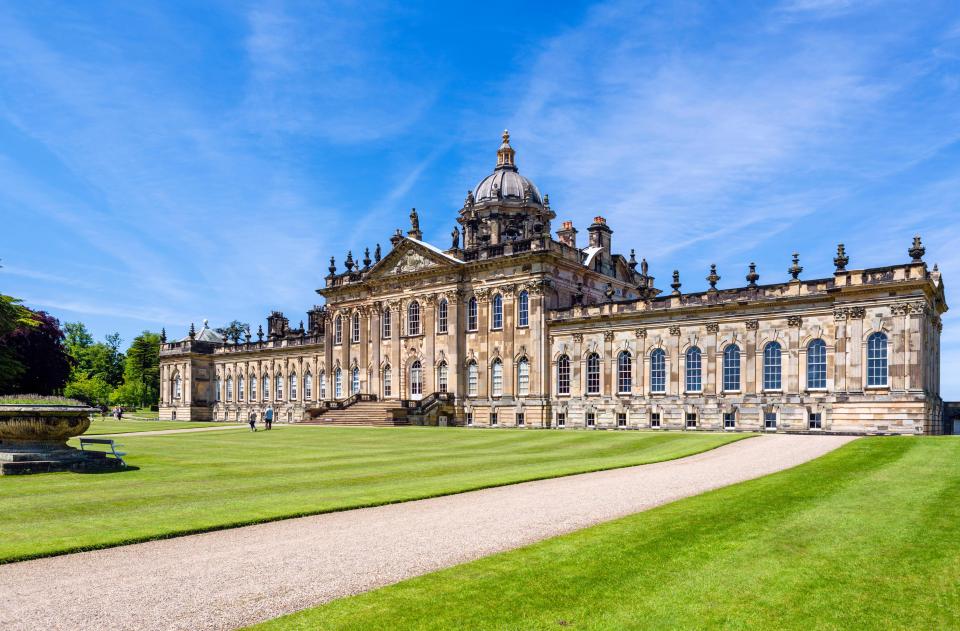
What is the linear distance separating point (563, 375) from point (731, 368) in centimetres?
1233

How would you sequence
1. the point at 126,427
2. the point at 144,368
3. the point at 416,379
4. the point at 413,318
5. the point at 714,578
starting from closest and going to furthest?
the point at 714,578 → the point at 126,427 → the point at 416,379 → the point at 413,318 → the point at 144,368

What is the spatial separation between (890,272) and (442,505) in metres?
32.5

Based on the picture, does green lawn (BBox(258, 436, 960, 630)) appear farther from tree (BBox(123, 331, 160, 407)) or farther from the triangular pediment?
tree (BBox(123, 331, 160, 407))

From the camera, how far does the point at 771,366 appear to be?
43469 mm

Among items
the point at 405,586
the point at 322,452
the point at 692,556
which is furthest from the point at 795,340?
the point at 405,586

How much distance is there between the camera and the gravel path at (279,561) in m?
7.97

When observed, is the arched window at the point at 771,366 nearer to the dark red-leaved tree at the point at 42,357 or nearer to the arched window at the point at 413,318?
the arched window at the point at 413,318

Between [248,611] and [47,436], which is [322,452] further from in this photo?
[248,611]

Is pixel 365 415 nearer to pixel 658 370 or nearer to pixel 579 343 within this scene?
pixel 579 343

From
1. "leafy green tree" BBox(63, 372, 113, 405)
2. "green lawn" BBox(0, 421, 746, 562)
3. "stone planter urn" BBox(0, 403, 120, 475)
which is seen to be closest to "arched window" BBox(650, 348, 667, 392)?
"green lawn" BBox(0, 421, 746, 562)

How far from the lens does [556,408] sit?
53.3 meters

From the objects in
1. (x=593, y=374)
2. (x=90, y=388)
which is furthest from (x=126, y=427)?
(x=90, y=388)

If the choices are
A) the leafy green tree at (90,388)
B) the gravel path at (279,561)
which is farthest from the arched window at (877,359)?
the leafy green tree at (90,388)

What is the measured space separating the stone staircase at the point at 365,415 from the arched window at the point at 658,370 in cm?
1798
